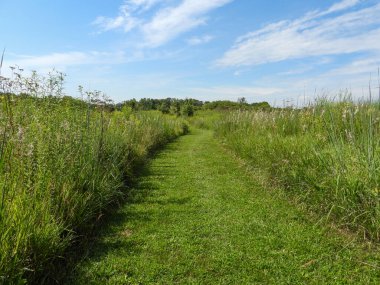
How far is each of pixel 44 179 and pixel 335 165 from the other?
412cm

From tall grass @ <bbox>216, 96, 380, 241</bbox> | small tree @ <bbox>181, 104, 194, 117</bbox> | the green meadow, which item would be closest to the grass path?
the green meadow

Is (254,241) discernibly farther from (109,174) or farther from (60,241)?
(109,174)

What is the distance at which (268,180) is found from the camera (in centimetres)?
720

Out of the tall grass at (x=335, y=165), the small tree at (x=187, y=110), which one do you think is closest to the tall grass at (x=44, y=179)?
the tall grass at (x=335, y=165)

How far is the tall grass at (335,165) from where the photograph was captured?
166 inches

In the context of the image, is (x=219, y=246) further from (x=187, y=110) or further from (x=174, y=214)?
(x=187, y=110)

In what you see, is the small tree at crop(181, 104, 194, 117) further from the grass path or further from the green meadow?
the grass path

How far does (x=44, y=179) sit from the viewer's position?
4156mm

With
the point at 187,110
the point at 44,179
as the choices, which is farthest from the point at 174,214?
the point at 187,110

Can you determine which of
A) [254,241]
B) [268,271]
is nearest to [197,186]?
[254,241]

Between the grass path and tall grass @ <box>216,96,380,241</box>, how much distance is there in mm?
356

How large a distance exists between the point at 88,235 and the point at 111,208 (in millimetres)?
1211

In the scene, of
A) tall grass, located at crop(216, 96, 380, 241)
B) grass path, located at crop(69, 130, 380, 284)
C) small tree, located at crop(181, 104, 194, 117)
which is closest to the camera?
grass path, located at crop(69, 130, 380, 284)

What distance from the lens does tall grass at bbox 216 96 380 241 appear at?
4219mm
